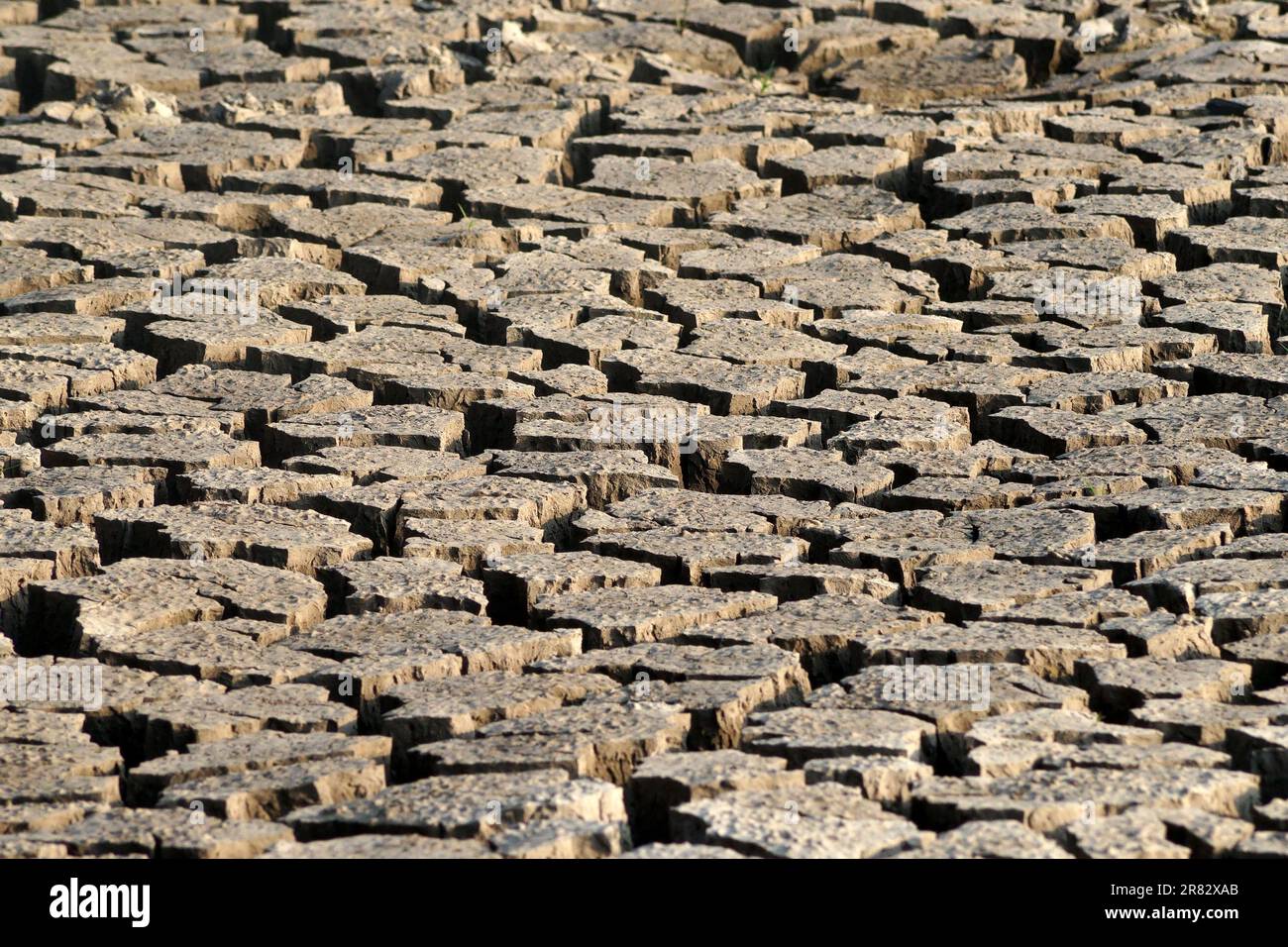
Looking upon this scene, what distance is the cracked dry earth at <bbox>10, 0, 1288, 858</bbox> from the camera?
166 inches

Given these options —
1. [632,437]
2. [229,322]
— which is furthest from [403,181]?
[632,437]

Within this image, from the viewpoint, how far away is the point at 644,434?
630cm

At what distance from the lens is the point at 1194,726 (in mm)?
4355

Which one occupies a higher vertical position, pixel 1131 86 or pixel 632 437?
pixel 1131 86

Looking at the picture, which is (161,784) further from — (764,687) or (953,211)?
(953,211)

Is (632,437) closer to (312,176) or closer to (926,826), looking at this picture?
(926,826)

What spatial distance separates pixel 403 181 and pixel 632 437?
300 centimetres

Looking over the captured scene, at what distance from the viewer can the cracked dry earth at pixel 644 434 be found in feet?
13.9

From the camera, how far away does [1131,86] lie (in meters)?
10.3

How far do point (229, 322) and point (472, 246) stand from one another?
121 cm

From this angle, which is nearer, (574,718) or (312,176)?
(574,718)
